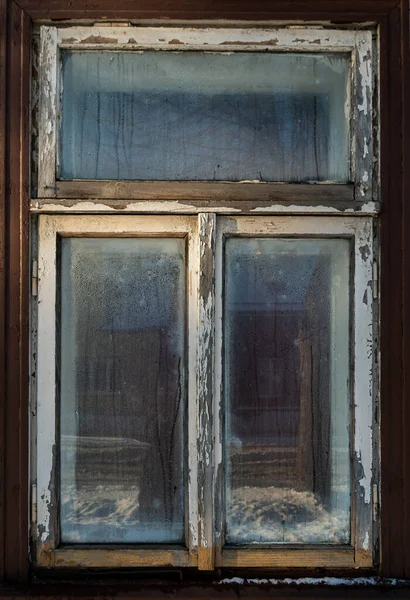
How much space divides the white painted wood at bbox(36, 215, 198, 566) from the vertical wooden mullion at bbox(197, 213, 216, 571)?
0.02 metres

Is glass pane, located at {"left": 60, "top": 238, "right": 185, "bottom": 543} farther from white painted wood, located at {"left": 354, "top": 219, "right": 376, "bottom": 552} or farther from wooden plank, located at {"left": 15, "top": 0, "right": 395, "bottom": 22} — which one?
wooden plank, located at {"left": 15, "top": 0, "right": 395, "bottom": 22}

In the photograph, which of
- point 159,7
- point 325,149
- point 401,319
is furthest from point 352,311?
point 159,7

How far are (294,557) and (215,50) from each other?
5.74ft

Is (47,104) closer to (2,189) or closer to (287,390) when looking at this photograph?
(2,189)

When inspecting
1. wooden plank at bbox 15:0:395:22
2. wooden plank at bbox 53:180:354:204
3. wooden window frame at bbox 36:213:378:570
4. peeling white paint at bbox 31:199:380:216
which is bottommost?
wooden window frame at bbox 36:213:378:570

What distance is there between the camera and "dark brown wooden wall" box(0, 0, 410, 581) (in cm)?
197

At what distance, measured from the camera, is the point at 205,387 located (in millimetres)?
1986

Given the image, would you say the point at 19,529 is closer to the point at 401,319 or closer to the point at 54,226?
the point at 54,226

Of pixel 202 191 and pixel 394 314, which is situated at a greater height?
pixel 202 191

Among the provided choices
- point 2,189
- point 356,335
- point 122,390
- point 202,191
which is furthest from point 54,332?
point 356,335

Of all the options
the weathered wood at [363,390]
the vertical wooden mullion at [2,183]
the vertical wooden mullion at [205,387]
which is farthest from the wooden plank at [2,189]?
the weathered wood at [363,390]

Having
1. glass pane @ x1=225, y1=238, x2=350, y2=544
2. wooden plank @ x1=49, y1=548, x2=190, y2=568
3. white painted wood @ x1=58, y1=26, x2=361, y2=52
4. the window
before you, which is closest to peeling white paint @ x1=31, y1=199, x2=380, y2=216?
the window

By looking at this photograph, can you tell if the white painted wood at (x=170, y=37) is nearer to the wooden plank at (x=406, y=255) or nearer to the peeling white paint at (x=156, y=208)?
the wooden plank at (x=406, y=255)

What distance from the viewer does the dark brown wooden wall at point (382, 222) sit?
197 cm
